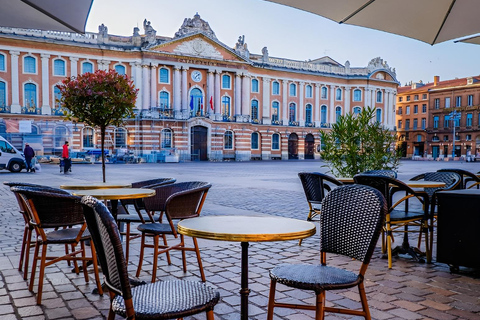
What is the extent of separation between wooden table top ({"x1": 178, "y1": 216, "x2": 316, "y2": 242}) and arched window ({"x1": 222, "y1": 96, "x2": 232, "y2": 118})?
39.4 m

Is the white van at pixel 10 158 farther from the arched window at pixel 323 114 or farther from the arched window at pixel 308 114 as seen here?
the arched window at pixel 323 114

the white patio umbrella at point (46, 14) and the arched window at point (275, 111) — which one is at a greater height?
the arched window at point (275, 111)

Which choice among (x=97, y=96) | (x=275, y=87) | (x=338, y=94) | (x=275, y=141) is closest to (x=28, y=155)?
(x=97, y=96)

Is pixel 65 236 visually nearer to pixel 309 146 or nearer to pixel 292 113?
pixel 292 113

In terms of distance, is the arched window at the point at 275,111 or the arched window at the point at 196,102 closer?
the arched window at the point at 196,102

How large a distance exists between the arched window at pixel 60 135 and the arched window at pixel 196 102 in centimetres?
1084

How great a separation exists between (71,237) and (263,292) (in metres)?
1.64

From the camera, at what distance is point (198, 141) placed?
40.2m

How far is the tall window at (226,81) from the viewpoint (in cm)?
4169

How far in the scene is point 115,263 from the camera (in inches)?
75.3

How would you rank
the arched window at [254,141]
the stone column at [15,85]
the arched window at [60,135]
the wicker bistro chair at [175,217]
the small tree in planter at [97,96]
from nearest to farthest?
1. the wicker bistro chair at [175,217]
2. the small tree in planter at [97,96]
3. the stone column at [15,85]
4. the arched window at [60,135]
5. the arched window at [254,141]

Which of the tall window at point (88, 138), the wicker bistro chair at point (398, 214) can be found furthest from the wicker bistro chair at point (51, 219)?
the tall window at point (88, 138)

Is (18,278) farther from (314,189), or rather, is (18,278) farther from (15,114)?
(15,114)

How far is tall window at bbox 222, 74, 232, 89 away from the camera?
4169 cm
